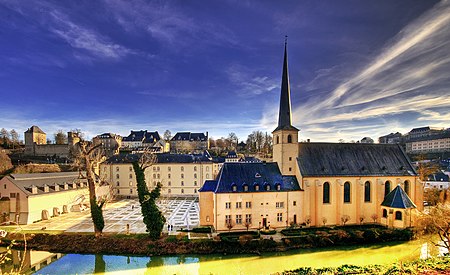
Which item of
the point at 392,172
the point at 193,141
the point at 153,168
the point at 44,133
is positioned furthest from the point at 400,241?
the point at 44,133

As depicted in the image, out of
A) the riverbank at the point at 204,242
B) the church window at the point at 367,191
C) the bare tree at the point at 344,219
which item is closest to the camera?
the riverbank at the point at 204,242

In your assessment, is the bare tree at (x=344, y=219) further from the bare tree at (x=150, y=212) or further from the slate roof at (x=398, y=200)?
the bare tree at (x=150, y=212)

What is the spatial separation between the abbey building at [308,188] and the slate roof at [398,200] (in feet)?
0.32

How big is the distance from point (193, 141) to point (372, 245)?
7352 centimetres

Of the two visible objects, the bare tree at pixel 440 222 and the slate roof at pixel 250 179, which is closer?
Result: the bare tree at pixel 440 222

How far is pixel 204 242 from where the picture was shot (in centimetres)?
2464

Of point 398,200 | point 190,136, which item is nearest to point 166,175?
point 398,200

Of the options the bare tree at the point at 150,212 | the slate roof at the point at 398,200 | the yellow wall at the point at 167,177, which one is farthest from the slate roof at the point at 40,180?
the slate roof at the point at 398,200

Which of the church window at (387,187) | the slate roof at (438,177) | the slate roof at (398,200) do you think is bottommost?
the slate roof at (438,177)

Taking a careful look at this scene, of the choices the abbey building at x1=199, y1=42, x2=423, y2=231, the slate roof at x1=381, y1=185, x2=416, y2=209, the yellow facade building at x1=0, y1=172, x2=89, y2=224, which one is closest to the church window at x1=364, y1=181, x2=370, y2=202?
the abbey building at x1=199, y1=42, x2=423, y2=231

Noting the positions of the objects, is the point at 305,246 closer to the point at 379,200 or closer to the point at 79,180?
the point at 379,200

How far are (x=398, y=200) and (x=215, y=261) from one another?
22724 mm

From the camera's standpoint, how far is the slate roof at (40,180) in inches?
1345

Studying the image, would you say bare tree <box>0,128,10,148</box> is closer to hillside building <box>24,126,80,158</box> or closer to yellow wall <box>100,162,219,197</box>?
hillside building <box>24,126,80,158</box>
